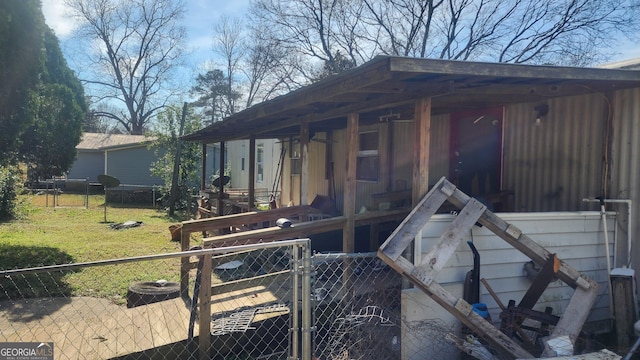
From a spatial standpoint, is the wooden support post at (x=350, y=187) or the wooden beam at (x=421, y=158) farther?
the wooden support post at (x=350, y=187)

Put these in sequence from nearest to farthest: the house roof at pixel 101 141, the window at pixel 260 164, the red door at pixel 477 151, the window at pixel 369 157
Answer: the red door at pixel 477 151 → the window at pixel 369 157 → the window at pixel 260 164 → the house roof at pixel 101 141

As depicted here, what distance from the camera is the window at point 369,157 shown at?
8.06 metres

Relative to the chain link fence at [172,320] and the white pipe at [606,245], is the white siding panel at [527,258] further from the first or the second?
the chain link fence at [172,320]

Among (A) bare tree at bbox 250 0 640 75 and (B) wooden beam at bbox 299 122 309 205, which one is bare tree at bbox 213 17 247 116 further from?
(B) wooden beam at bbox 299 122 309 205

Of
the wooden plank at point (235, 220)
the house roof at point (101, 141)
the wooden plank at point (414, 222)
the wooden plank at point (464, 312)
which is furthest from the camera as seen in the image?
the house roof at point (101, 141)

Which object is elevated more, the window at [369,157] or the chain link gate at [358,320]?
the window at [369,157]

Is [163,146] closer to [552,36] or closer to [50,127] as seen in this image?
[50,127]

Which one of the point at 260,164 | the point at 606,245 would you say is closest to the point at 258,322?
the point at 606,245

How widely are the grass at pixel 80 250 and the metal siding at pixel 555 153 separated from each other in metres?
5.68

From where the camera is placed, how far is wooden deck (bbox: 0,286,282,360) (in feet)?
12.5

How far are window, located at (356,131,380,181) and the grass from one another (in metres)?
4.04

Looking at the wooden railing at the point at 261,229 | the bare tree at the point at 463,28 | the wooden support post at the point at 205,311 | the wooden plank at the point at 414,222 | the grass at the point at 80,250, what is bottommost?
the grass at the point at 80,250

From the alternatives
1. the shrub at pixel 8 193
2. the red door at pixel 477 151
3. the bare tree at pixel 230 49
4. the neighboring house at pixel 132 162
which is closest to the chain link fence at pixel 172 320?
the red door at pixel 477 151

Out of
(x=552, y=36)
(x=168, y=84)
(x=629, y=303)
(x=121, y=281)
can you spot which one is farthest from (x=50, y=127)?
(x=168, y=84)
